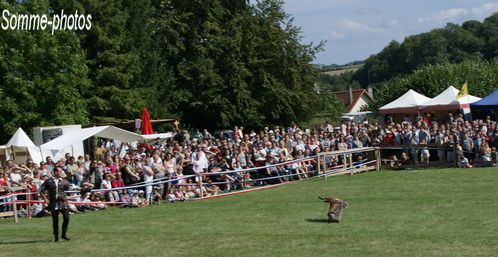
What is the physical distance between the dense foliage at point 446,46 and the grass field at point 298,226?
8723 cm

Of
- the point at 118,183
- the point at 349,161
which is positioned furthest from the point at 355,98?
the point at 118,183

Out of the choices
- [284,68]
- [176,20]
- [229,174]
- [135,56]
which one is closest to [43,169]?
[229,174]

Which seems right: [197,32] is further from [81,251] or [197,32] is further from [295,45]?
[81,251]

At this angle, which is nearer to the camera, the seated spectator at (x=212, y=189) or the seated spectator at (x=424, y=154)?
the seated spectator at (x=212, y=189)

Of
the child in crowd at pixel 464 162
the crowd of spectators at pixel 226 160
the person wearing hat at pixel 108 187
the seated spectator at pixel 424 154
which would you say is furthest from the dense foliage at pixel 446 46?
the person wearing hat at pixel 108 187

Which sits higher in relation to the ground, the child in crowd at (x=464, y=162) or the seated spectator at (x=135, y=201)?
the child in crowd at (x=464, y=162)

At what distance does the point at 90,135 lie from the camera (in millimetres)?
26078

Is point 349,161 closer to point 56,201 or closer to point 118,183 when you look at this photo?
point 118,183

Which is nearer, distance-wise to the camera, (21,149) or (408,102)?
(21,149)

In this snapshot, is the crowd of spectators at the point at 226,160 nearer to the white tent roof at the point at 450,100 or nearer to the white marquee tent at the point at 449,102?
the white marquee tent at the point at 449,102

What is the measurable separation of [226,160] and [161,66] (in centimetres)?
2292

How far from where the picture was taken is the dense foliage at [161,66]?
38719mm

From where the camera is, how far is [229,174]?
85.6 ft

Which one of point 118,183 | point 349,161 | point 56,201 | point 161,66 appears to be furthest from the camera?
point 161,66
